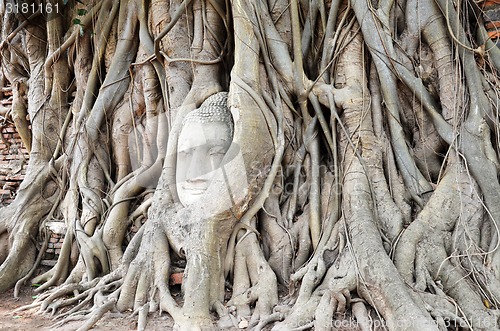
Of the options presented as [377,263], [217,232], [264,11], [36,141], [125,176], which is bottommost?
[377,263]

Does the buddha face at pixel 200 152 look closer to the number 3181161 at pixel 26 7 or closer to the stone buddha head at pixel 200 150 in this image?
the stone buddha head at pixel 200 150

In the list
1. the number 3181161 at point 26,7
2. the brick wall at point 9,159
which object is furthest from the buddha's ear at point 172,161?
the brick wall at point 9,159

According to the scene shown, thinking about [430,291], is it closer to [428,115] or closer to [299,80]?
[428,115]

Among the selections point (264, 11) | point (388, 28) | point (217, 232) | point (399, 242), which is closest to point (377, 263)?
point (399, 242)

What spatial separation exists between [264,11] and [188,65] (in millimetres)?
707

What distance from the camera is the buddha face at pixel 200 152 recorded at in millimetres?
2750

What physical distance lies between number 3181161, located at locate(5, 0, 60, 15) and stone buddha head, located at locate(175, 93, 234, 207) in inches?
92.1

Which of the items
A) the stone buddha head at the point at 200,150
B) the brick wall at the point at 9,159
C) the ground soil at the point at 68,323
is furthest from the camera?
the brick wall at the point at 9,159

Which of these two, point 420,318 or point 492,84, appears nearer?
point 420,318

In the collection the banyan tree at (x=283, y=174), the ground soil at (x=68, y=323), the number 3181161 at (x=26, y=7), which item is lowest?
the ground soil at (x=68, y=323)

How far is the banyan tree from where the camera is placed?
223 centimetres

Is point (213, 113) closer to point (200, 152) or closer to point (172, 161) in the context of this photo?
point (200, 152)

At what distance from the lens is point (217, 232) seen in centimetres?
250

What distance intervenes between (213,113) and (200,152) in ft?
0.92
